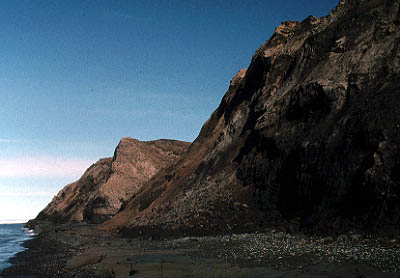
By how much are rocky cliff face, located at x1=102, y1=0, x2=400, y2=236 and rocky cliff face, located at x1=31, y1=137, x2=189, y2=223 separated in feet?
122

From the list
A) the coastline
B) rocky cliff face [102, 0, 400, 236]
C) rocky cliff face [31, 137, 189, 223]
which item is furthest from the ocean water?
rocky cliff face [31, 137, 189, 223]

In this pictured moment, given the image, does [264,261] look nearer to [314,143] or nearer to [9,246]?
[314,143]

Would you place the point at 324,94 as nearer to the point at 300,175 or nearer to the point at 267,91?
the point at 300,175

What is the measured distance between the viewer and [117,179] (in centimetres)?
9544

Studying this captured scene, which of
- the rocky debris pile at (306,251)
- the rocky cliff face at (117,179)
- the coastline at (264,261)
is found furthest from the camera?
the rocky cliff face at (117,179)

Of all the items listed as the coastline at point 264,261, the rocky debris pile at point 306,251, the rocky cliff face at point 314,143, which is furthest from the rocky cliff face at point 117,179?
the rocky debris pile at point 306,251

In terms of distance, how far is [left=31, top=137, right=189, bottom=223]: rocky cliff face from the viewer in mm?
90625

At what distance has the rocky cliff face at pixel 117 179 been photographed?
297 ft

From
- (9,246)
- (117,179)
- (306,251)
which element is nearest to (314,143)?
(306,251)

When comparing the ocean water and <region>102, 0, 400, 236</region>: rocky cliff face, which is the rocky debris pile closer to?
<region>102, 0, 400, 236</region>: rocky cliff face

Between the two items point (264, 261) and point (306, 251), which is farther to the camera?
point (306, 251)

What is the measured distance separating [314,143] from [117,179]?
73.6 m

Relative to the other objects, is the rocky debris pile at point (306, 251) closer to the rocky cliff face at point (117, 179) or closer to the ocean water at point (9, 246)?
the ocean water at point (9, 246)

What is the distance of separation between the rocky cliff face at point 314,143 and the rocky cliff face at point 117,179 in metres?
37.1
